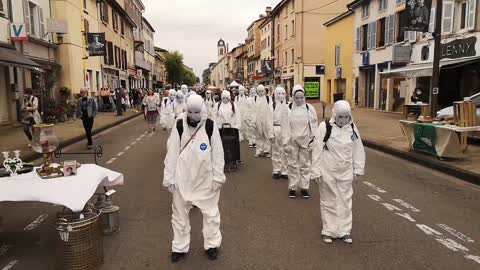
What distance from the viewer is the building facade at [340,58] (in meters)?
31.9

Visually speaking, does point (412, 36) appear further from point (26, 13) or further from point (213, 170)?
point (213, 170)

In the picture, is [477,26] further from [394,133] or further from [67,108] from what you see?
[67,108]

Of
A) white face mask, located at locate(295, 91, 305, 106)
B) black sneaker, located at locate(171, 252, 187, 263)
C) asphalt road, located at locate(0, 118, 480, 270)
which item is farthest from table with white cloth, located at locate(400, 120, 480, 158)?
black sneaker, located at locate(171, 252, 187, 263)

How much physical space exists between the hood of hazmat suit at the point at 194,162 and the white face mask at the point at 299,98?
2.75m

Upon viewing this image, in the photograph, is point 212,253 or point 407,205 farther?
point 407,205

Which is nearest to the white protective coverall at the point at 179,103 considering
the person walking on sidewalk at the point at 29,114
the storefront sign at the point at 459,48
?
the person walking on sidewalk at the point at 29,114

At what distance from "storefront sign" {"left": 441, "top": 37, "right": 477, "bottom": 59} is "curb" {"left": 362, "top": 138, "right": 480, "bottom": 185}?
7780 mm

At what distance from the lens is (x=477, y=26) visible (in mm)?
16781

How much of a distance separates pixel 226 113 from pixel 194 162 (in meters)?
5.69

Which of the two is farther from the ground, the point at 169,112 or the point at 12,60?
the point at 12,60

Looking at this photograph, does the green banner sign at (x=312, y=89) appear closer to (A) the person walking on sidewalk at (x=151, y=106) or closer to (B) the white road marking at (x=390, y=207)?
(A) the person walking on sidewalk at (x=151, y=106)

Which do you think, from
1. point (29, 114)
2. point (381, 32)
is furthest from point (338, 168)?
point (381, 32)

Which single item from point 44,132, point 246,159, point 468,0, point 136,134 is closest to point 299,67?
point 468,0

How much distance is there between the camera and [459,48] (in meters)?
17.8
